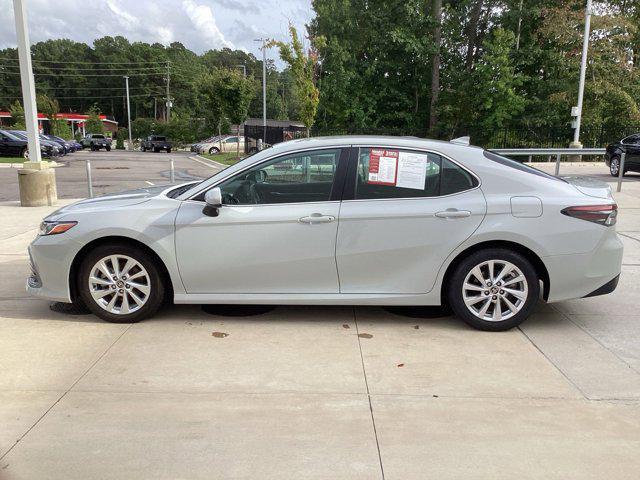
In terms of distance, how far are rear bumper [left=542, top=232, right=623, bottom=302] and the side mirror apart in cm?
271

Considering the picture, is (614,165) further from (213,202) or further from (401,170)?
(213,202)

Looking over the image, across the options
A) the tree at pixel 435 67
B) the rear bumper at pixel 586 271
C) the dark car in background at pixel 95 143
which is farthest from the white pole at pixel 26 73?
the dark car in background at pixel 95 143

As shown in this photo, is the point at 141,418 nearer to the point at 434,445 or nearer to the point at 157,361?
the point at 157,361

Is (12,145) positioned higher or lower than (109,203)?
lower

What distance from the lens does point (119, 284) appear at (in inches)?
187

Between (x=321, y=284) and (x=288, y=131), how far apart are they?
29.5 m

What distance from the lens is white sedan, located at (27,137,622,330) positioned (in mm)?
4559

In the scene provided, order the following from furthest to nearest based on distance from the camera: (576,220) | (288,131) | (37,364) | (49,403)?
(288,131), (576,220), (37,364), (49,403)

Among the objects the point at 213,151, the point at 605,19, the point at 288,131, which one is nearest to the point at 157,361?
the point at 605,19

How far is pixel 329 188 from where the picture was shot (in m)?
4.69

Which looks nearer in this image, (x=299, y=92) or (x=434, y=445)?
(x=434, y=445)

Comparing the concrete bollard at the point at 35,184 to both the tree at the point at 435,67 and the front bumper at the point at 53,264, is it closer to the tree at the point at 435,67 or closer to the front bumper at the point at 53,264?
the front bumper at the point at 53,264

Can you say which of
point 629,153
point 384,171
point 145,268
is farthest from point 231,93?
point 384,171

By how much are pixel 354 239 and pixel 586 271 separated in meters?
1.94
